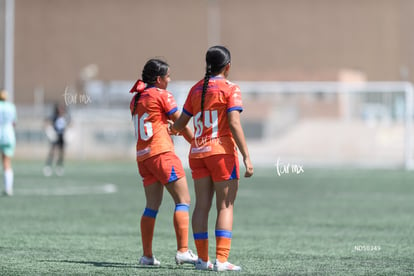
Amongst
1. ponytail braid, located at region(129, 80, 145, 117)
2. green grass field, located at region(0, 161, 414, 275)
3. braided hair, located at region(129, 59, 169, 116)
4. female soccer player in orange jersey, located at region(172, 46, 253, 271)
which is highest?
braided hair, located at region(129, 59, 169, 116)

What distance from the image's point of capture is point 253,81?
190 ft

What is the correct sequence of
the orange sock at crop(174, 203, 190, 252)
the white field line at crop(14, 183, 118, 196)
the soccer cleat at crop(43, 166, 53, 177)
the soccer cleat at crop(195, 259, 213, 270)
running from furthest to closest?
the soccer cleat at crop(43, 166, 53, 177)
the white field line at crop(14, 183, 118, 196)
the orange sock at crop(174, 203, 190, 252)
the soccer cleat at crop(195, 259, 213, 270)

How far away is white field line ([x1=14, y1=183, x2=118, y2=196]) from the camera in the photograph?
20.1 m

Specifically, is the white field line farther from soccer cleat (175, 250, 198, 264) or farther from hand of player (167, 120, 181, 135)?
soccer cleat (175, 250, 198, 264)

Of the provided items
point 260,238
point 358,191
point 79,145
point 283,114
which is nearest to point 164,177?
point 260,238

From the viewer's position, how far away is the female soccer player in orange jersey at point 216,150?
8.53 metres

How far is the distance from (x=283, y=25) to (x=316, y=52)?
2.66m

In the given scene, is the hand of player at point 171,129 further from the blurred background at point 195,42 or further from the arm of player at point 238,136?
the blurred background at point 195,42

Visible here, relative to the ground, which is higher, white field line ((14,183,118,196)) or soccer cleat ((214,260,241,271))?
white field line ((14,183,118,196))

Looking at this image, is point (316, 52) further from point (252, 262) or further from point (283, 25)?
point (252, 262)

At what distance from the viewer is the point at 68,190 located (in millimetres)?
21094

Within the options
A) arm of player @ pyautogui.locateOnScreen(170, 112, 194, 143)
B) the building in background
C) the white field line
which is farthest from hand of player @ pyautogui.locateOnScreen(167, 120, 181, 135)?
the building in background

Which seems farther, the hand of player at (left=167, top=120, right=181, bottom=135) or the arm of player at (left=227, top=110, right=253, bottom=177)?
the hand of player at (left=167, top=120, right=181, bottom=135)

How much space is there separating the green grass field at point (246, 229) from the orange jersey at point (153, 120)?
1.09 meters
